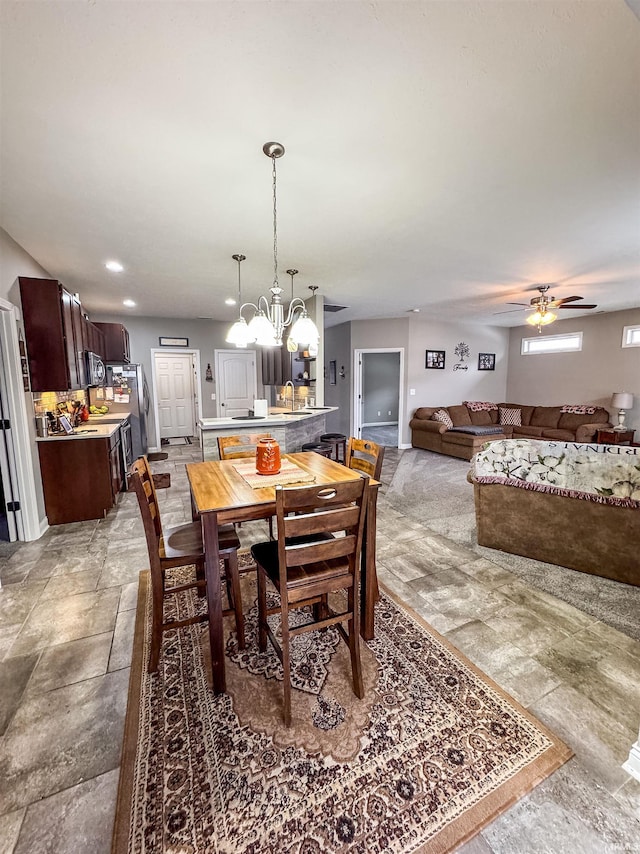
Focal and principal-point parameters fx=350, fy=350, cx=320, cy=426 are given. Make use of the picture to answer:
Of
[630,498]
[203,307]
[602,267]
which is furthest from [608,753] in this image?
[203,307]

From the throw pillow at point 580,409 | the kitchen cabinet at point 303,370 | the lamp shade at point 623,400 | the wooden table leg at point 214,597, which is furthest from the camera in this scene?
the throw pillow at point 580,409

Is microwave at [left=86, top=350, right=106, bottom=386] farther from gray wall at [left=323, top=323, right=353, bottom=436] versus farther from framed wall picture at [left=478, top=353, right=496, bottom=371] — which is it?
framed wall picture at [left=478, top=353, right=496, bottom=371]

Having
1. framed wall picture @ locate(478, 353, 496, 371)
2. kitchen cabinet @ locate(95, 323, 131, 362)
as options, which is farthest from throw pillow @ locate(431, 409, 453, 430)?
kitchen cabinet @ locate(95, 323, 131, 362)

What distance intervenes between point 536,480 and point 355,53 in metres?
2.90

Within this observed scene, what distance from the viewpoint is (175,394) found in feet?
25.4

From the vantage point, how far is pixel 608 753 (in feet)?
4.49

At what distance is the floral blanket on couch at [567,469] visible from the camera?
256 cm

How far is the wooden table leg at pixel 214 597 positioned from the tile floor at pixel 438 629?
432mm

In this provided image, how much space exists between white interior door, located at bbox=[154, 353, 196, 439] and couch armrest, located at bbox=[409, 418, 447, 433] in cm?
484

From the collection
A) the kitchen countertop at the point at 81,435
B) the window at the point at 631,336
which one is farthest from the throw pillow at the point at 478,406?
the kitchen countertop at the point at 81,435

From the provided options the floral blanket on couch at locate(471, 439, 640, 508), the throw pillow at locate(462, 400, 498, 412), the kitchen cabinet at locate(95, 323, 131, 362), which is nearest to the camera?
the floral blanket on couch at locate(471, 439, 640, 508)

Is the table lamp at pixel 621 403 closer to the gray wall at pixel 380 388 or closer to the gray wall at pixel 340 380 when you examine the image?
the gray wall at pixel 340 380

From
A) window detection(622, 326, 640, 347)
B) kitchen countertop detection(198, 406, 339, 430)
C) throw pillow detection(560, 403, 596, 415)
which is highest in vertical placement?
window detection(622, 326, 640, 347)

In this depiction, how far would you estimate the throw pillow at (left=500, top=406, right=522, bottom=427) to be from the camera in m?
7.36
